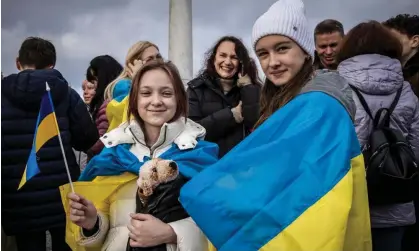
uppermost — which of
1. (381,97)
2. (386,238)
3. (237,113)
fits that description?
(381,97)

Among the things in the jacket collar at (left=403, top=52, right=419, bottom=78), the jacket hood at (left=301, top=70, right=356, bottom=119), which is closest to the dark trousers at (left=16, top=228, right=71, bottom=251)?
the jacket hood at (left=301, top=70, right=356, bottom=119)

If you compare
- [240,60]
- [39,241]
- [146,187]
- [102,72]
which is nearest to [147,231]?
[146,187]

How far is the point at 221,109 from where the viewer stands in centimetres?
349

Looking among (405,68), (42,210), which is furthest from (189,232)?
(405,68)

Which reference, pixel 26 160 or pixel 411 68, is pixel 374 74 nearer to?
pixel 411 68

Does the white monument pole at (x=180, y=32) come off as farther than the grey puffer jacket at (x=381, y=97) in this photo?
Yes

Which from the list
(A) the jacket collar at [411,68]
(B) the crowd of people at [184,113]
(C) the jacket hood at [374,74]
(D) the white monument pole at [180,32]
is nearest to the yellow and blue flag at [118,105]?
(B) the crowd of people at [184,113]

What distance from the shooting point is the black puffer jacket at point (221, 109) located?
337 cm

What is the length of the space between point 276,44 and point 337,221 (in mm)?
678

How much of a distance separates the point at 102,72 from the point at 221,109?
1115mm

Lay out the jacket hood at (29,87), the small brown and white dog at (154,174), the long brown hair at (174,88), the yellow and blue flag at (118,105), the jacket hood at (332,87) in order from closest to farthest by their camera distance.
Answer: the jacket hood at (332,87) → the small brown and white dog at (154,174) → the long brown hair at (174,88) → the jacket hood at (29,87) → the yellow and blue flag at (118,105)

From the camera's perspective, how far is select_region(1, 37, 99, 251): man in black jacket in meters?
2.97

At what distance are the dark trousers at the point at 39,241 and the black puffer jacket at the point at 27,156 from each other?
73 millimetres

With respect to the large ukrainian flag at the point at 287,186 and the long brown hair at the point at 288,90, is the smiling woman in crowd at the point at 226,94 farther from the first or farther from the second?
the large ukrainian flag at the point at 287,186
